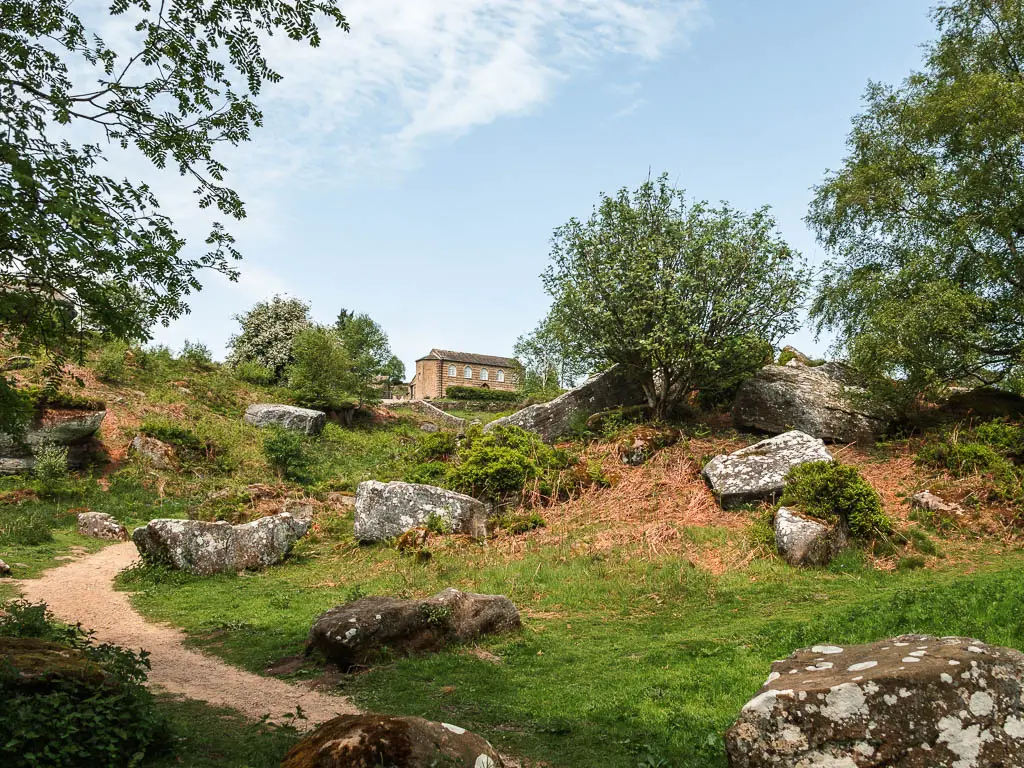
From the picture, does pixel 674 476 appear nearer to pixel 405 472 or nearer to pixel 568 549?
pixel 568 549

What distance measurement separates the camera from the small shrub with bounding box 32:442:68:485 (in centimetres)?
2033

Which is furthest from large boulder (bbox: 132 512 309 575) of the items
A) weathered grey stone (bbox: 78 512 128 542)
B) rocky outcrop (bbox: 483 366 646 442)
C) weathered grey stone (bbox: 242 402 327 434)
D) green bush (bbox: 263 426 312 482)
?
weathered grey stone (bbox: 242 402 327 434)

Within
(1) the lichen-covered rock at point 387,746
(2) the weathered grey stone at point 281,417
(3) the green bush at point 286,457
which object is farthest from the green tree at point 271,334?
(1) the lichen-covered rock at point 387,746

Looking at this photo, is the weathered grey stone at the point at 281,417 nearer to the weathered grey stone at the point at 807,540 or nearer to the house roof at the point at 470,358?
the weathered grey stone at the point at 807,540

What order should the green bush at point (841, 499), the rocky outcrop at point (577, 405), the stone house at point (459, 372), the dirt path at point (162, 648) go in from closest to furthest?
1. the dirt path at point (162, 648)
2. the green bush at point (841, 499)
3. the rocky outcrop at point (577, 405)
4. the stone house at point (459, 372)

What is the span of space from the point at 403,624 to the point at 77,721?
492 cm

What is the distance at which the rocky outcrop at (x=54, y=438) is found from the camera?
2075 cm

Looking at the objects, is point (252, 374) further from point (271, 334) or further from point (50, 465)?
point (50, 465)

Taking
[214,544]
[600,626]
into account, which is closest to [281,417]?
[214,544]

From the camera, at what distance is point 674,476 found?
734 inches

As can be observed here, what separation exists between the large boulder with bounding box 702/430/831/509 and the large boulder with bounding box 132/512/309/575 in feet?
35.4

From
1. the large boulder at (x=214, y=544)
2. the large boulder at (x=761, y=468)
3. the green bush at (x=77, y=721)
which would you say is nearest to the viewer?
the green bush at (x=77, y=721)

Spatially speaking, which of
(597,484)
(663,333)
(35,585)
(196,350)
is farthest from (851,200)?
(196,350)

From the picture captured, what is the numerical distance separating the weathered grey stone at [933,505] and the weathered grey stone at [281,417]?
2523 centimetres
